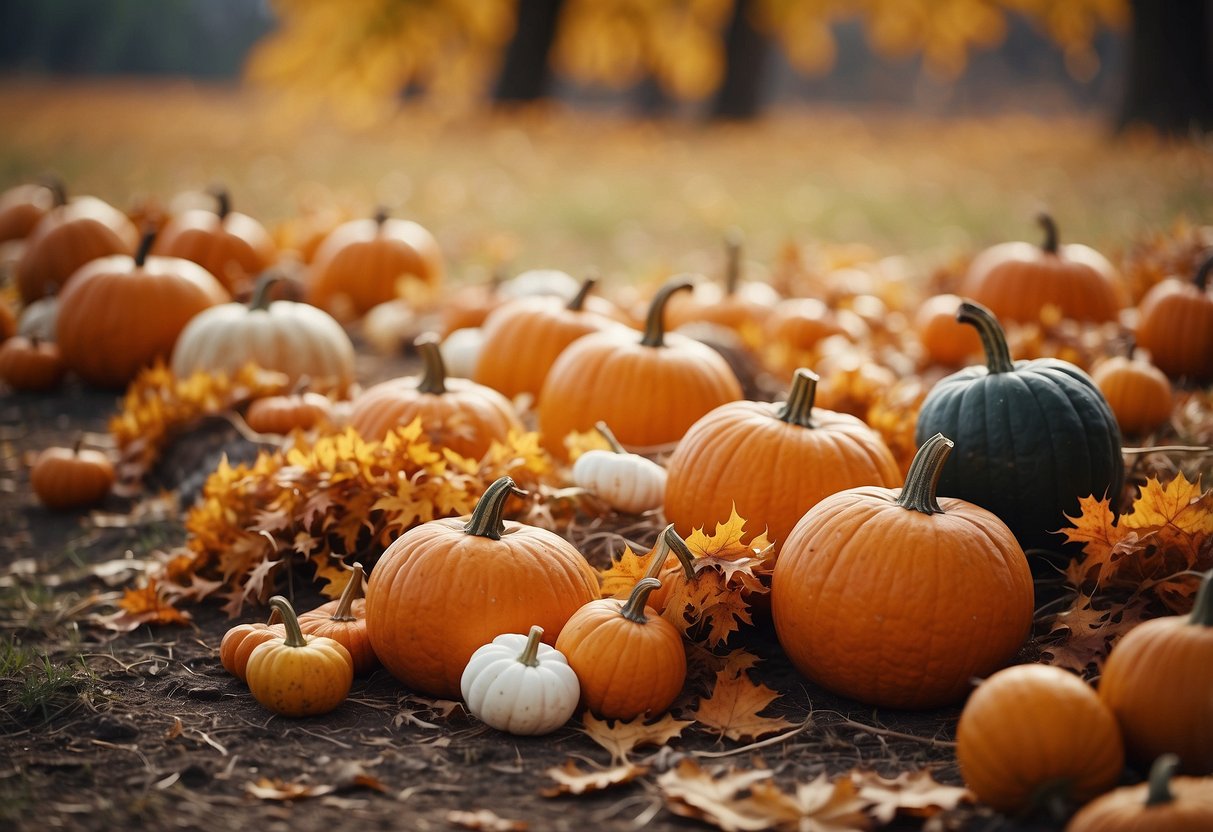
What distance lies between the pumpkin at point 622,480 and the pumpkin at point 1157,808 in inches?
68.8

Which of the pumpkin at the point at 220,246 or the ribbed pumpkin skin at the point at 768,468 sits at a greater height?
the pumpkin at the point at 220,246

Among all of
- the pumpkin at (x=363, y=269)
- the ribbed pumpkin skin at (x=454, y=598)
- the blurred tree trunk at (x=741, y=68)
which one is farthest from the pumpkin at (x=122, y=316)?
the blurred tree trunk at (x=741, y=68)

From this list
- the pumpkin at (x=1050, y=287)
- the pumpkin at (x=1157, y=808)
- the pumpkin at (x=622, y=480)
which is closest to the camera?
the pumpkin at (x=1157, y=808)

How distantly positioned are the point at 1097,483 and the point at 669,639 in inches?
59.1

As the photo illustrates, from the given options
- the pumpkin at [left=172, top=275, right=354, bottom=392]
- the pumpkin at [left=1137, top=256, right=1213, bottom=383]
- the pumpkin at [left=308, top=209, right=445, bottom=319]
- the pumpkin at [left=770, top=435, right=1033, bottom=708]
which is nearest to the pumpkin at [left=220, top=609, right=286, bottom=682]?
the pumpkin at [left=770, top=435, right=1033, bottom=708]

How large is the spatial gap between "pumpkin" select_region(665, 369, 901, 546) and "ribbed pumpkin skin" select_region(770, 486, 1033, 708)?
1.24 ft

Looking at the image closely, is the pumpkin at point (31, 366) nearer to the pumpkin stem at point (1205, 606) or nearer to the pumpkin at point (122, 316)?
the pumpkin at point (122, 316)

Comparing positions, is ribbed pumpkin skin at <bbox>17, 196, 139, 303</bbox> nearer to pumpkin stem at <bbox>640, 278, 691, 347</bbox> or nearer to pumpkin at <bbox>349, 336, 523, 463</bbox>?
pumpkin at <bbox>349, 336, 523, 463</bbox>

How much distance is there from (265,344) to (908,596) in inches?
127

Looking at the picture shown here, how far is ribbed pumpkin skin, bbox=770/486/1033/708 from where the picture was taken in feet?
9.05

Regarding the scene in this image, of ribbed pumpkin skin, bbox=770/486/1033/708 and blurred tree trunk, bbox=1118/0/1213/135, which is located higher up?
blurred tree trunk, bbox=1118/0/1213/135

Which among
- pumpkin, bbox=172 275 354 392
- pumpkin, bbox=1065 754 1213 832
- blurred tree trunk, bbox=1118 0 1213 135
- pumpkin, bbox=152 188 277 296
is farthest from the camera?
blurred tree trunk, bbox=1118 0 1213 135

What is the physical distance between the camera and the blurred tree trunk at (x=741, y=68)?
57.8 feet

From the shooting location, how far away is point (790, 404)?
11.3 ft
